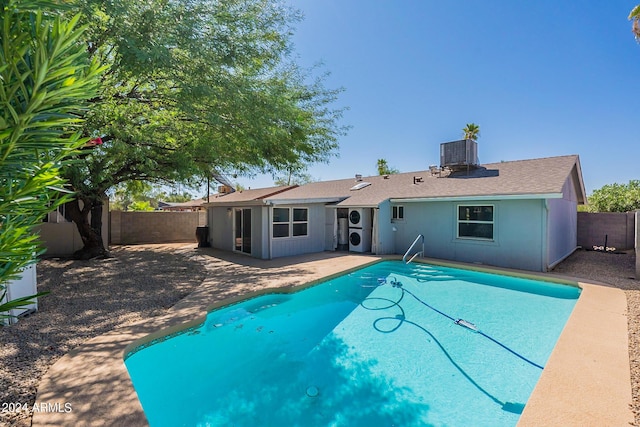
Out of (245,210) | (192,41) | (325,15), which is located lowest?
(245,210)

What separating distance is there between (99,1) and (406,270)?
1103 cm

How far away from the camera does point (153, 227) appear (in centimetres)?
1805

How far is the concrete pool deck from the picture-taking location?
9.76ft

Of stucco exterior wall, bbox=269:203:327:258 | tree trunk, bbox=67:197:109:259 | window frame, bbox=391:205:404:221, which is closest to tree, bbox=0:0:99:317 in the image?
stucco exterior wall, bbox=269:203:327:258

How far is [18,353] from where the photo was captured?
13.3 feet

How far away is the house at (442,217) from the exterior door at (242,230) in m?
0.05

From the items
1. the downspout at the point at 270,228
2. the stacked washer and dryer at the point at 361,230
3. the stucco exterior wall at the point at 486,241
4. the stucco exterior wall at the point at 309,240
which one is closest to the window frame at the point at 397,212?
the stucco exterior wall at the point at 486,241

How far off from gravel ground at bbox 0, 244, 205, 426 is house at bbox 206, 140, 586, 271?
3.65m

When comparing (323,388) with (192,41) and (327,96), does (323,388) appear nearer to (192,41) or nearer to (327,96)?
(192,41)

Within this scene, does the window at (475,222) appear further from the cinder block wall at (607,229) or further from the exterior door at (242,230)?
the exterior door at (242,230)

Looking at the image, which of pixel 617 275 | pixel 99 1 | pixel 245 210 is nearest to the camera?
pixel 99 1

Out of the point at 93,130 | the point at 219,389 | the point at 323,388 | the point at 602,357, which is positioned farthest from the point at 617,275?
the point at 93,130

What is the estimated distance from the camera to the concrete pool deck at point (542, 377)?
297 cm

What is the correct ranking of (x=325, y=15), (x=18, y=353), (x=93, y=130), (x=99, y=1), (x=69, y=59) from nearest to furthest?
(x=69, y=59)
(x=18, y=353)
(x=99, y=1)
(x=93, y=130)
(x=325, y=15)
